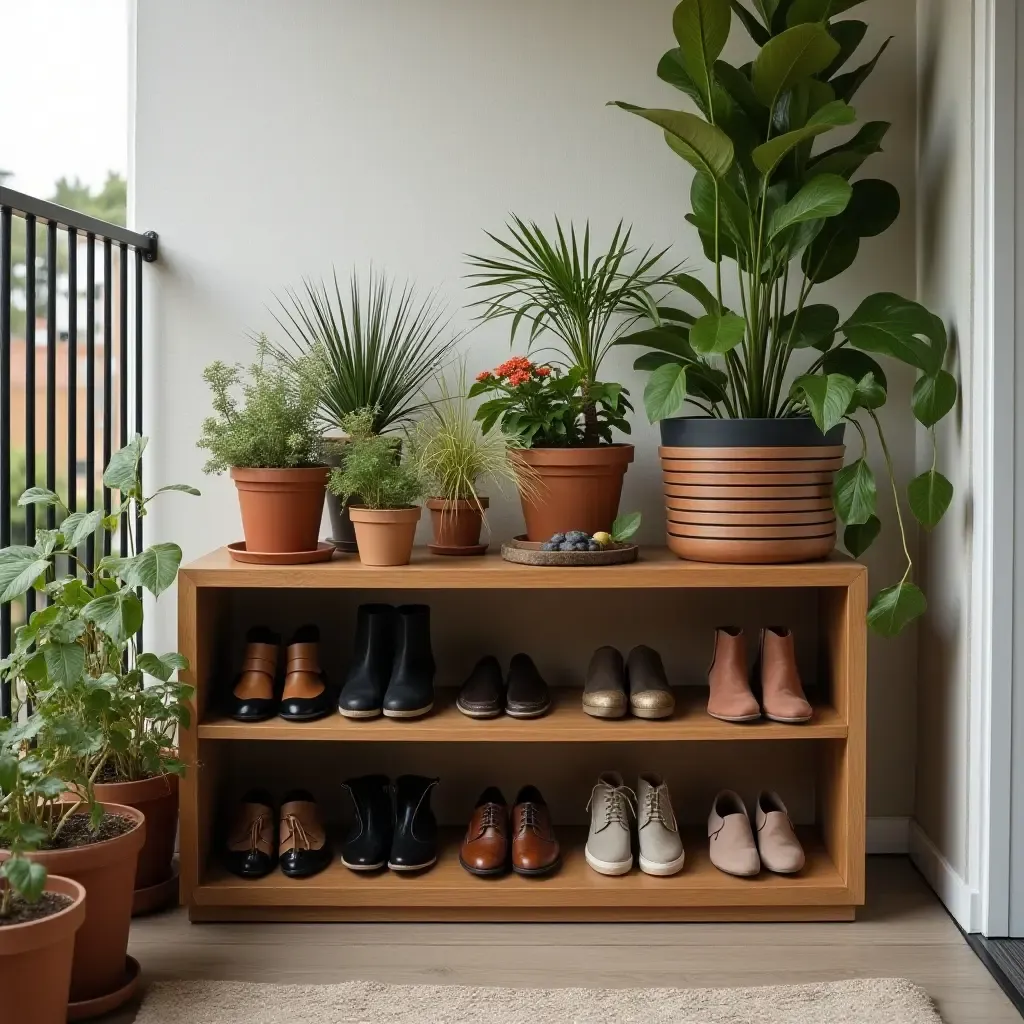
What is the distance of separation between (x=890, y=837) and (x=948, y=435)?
37.7 inches

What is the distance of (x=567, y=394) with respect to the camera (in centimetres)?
212

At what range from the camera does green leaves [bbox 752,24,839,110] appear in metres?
1.87

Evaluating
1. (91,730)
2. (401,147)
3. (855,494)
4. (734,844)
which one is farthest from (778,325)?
(91,730)

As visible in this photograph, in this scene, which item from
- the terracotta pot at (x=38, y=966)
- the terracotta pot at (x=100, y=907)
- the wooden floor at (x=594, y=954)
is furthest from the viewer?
the wooden floor at (x=594, y=954)

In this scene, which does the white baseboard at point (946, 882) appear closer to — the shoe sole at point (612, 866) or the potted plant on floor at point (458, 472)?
the shoe sole at point (612, 866)

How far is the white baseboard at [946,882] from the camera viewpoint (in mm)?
1929

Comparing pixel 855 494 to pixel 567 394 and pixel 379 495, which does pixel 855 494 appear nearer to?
pixel 567 394

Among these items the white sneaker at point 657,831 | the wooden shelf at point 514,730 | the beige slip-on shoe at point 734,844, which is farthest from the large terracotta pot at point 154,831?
the beige slip-on shoe at point 734,844

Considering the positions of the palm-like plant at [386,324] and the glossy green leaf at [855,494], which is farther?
the palm-like plant at [386,324]

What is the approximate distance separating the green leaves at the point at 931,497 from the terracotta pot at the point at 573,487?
575 mm

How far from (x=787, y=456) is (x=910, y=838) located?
1.02 m

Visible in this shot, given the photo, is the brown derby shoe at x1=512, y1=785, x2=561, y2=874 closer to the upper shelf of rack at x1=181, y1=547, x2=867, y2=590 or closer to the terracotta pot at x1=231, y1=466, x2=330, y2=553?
the upper shelf of rack at x1=181, y1=547, x2=867, y2=590

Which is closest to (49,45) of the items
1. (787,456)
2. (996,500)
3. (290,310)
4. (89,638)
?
(290,310)

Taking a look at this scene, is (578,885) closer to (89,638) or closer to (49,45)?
(89,638)
